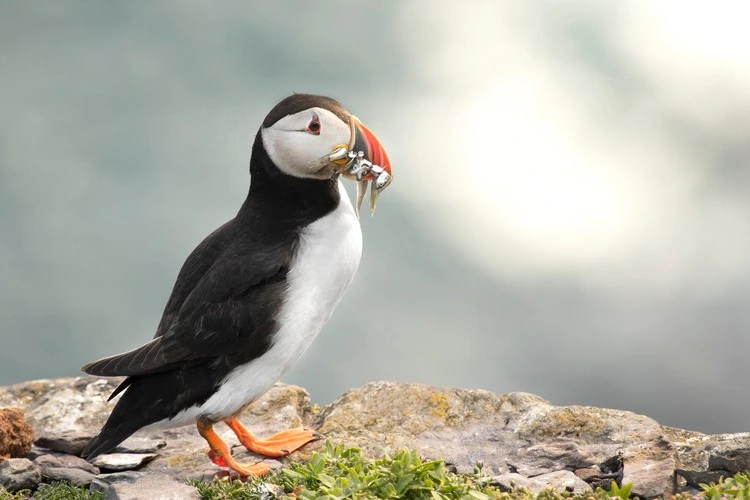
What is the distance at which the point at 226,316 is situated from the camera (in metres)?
6.54

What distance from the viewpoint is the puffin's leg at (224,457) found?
6605 millimetres

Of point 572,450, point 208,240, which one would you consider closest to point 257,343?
point 208,240

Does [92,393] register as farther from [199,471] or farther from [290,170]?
[290,170]

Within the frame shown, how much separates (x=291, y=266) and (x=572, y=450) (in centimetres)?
252

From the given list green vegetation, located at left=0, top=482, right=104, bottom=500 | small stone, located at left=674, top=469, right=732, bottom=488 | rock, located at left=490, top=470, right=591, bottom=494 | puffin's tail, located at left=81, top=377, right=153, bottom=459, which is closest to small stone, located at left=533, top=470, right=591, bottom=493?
rock, located at left=490, top=470, right=591, bottom=494

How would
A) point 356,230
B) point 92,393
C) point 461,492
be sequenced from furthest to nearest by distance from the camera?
1. point 92,393
2. point 356,230
3. point 461,492

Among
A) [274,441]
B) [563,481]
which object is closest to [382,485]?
[563,481]

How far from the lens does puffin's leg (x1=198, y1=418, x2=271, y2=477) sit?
6.61 metres

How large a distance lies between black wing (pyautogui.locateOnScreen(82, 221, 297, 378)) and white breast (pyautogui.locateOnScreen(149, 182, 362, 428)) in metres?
0.09

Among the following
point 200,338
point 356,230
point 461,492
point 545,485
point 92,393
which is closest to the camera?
point 461,492

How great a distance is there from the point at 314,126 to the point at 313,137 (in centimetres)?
8

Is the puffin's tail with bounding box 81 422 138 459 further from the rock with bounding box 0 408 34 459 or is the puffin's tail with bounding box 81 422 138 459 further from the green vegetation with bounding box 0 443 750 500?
the rock with bounding box 0 408 34 459

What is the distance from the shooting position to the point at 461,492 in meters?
5.25

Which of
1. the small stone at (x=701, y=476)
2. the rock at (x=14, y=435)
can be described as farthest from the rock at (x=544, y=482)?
the rock at (x=14, y=435)
